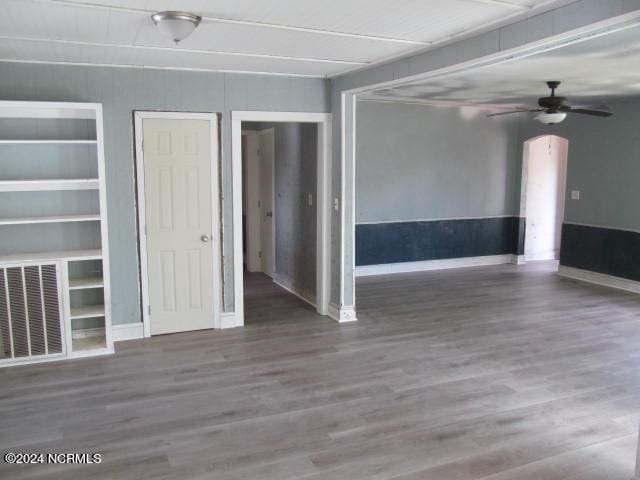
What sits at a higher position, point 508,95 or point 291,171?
point 508,95

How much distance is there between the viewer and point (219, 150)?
4.96 meters

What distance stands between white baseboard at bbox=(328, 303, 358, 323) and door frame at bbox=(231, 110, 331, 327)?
20cm

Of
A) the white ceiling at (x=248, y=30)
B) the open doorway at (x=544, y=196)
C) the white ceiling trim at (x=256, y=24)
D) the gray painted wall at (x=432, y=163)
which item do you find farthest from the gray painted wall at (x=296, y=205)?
the open doorway at (x=544, y=196)

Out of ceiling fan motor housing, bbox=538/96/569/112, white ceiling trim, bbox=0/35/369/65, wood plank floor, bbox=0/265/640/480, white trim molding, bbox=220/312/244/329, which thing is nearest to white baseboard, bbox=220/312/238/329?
white trim molding, bbox=220/312/244/329

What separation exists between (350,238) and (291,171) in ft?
4.79

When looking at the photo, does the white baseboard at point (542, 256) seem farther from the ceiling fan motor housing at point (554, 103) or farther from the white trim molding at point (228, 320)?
the white trim molding at point (228, 320)

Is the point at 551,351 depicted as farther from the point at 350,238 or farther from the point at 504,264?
the point at 504,264

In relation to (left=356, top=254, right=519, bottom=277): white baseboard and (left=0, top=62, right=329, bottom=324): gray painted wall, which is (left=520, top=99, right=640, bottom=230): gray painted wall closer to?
(left=356, top=254, right=519, bottom=277): white baseboard

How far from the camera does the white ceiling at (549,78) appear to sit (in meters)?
3.80

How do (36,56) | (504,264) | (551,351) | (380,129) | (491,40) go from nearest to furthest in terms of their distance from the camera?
(491,40) → (36,56) → (551,351) → (380,129) → (504,264)

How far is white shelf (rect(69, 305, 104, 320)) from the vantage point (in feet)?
14.4

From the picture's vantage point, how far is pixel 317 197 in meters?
5.62

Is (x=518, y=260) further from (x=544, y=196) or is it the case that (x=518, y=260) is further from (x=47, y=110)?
(x=47, y=110)

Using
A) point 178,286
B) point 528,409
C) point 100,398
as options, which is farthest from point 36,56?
point 528,409
